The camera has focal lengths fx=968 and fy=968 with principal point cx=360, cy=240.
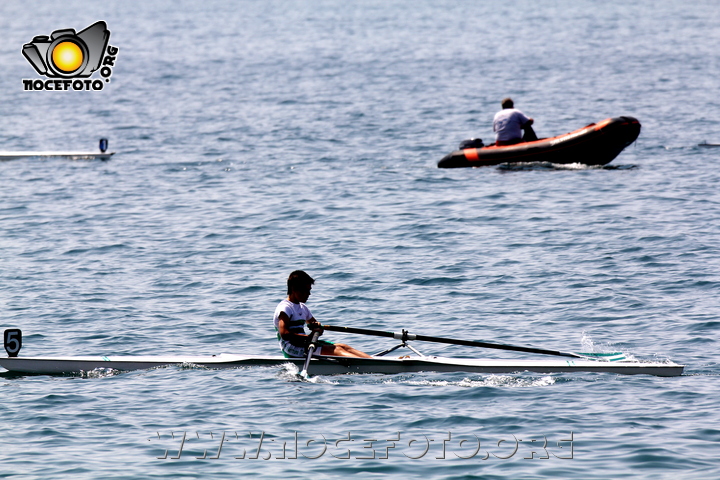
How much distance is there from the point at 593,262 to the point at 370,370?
6378mm

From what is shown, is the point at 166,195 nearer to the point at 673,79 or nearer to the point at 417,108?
the point at 417,108

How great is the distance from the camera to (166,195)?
880 inches

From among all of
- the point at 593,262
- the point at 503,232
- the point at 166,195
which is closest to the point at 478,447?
the point at 593,262

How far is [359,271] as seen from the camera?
52.6 feet

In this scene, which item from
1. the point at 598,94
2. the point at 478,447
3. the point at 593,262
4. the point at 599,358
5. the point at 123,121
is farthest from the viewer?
the point at 598,94

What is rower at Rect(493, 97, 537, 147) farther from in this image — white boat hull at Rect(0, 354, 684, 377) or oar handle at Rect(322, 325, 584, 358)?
white boat hull at Rect(0, 354, 684, 377)

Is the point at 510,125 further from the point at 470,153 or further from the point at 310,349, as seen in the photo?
the point at 310,349

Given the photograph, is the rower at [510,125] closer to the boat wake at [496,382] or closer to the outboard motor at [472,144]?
the outboard motor at [472,144]

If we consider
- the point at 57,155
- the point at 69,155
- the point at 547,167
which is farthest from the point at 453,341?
Result: the point at 57,155

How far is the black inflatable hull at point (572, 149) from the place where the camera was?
21.8 m

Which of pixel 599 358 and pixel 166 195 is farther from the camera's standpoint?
pixel 166 195
